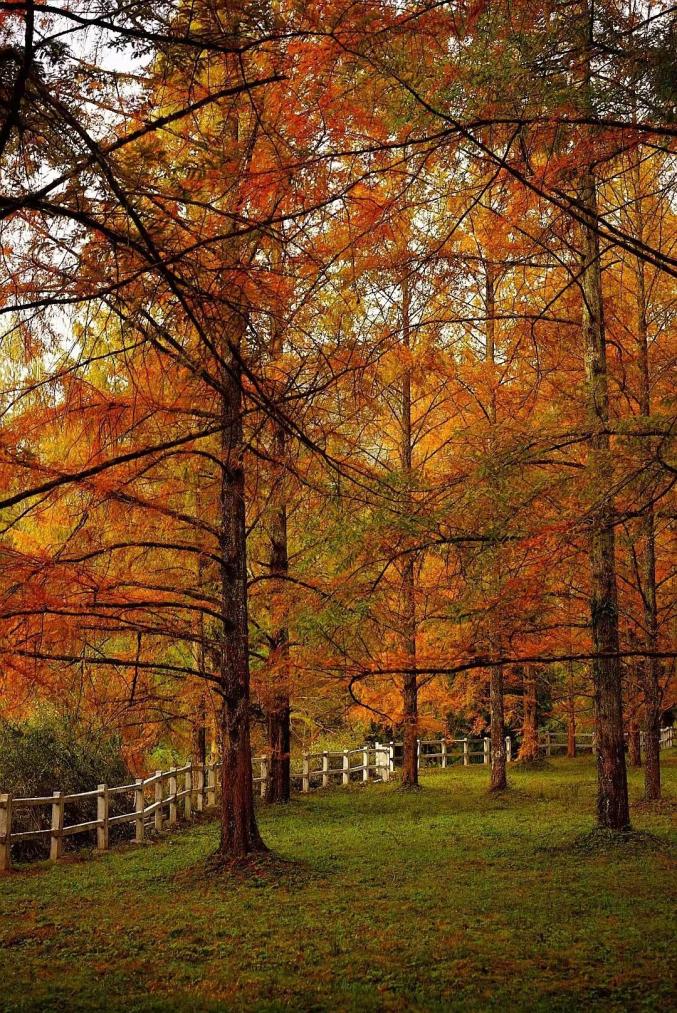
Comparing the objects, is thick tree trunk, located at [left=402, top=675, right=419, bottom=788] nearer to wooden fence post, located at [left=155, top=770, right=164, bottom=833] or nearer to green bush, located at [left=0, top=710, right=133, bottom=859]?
wooden fence post, located at [left=155, top=770, right=164, bottom=833]

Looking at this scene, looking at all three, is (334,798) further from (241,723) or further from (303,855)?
(241,723)

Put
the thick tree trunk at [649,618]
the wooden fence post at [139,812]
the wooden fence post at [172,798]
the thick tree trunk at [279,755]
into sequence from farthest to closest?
the thick tree trunk at [279,755]
the wooden fence post at [172,798]
the thick tree trunk at [649,618]
the wooden fence post at [139,812]

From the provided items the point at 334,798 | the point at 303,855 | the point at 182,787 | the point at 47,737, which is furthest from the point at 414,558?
the point at 334,798

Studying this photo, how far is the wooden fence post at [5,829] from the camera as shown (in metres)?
10.0

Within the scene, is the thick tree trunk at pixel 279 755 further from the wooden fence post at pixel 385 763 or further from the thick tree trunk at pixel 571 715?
the wooden fence post at pixel 385 763

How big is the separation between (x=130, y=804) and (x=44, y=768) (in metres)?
2.36

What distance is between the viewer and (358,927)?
7094 mm

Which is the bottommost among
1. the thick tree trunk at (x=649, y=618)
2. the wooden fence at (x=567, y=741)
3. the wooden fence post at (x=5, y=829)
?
the wooden fence at (x=567, y=741)

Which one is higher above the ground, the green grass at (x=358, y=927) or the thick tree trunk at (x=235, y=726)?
the thick tree trunk at (x=235, y=726)

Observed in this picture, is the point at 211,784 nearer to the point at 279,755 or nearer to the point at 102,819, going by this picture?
the point at 279,755

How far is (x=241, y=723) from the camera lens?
9648 millimetres

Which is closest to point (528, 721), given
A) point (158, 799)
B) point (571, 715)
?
point (571, 715)

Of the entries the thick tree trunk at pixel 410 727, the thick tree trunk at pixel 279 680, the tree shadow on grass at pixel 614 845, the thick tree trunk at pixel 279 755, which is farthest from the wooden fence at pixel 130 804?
the tree shadow on grass at pixel 614 845

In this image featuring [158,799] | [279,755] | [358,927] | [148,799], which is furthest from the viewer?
[279,755]
